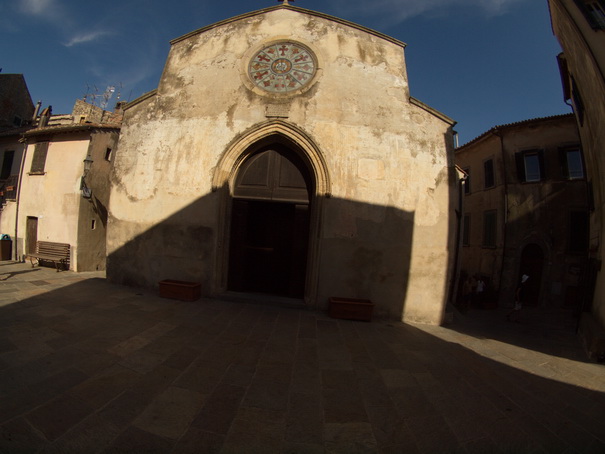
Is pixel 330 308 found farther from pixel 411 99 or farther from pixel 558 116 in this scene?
pixel 558 116

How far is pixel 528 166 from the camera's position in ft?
42.3

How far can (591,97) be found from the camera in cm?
658

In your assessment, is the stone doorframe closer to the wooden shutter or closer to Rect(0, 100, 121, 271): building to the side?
Rect(0, 100, 121, 271): building to the side

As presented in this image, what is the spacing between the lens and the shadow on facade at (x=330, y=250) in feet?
19.3

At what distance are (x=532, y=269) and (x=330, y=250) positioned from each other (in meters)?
13.1

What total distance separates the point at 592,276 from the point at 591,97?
4.83 meters

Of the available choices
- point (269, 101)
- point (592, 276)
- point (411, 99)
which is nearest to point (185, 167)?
point (269, 101)

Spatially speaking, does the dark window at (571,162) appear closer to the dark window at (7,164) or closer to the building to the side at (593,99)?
the building to the side at (593,99)

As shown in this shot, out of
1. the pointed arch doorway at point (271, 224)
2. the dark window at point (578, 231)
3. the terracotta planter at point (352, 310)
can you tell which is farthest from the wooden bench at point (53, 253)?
the dark window at point (578, 231)

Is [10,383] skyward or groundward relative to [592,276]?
groundward

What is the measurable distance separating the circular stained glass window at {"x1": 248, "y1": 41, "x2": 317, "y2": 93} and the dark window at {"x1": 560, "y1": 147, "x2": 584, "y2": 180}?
13710 mm

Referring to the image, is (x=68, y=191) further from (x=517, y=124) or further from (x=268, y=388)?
(x=517, y=124)

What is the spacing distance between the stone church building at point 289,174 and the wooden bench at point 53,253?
4.52 meters

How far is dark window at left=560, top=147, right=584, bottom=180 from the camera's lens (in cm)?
1188
